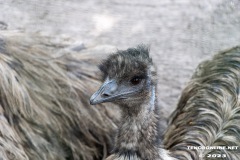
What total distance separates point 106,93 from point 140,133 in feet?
0.61

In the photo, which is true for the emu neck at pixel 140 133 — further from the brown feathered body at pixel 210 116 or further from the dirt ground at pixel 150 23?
the dirt ground at pixel 150 23

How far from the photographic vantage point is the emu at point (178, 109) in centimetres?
255

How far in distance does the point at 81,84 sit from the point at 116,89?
24.1 inches

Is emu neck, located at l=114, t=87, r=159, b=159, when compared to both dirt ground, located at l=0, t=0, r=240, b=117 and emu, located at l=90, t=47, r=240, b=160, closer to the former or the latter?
emu, located at l=90, t=47, r=240, b=160

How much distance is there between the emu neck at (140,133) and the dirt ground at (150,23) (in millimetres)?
1217

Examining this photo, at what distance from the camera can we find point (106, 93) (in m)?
2.52

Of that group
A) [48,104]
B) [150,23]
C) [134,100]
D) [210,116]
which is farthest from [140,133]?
[150,23]

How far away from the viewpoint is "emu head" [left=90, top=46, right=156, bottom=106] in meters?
2.53

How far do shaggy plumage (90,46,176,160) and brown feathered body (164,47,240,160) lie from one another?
0.79 feet

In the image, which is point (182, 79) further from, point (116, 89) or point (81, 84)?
point (116, 89)

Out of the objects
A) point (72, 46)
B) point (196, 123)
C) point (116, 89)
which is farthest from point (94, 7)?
point (116, 89)

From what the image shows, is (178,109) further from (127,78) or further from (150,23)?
(150,23)

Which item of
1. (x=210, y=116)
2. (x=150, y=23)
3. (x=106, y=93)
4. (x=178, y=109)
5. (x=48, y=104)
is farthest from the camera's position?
(x=150, y=23)

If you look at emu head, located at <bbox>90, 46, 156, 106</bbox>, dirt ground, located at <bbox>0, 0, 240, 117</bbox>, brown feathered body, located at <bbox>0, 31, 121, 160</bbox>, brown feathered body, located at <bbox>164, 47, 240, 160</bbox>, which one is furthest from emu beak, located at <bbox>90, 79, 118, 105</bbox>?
dirt ground, located at <bbox>0, 0, 240, 117</bbox>
